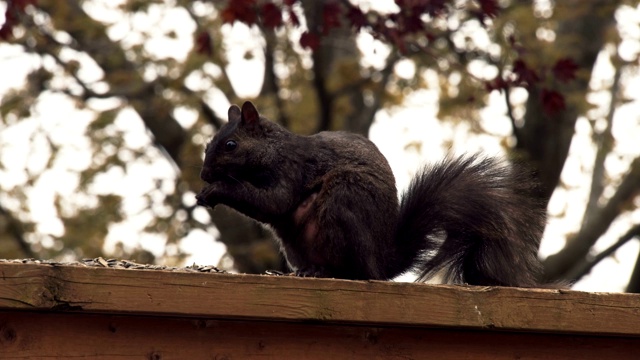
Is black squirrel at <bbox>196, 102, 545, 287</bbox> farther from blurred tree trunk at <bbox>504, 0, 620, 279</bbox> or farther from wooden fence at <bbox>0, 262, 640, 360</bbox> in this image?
blurred tree trunk at <bbox>504, 0, 620, 279</bbox>

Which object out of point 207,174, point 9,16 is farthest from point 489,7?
point 9,16

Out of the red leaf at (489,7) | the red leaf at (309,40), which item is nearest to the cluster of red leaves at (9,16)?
the red leaf at (309,40)

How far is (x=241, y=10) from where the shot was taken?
5098 millimetres

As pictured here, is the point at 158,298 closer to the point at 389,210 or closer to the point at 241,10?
the point at 389,210

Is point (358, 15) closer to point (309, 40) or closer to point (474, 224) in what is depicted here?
point (309, 40)

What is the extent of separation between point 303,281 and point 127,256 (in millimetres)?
6340

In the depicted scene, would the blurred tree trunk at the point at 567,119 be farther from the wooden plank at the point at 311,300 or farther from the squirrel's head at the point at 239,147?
the wooden plank at the point at 311,300

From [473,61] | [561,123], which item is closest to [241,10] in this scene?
[473,61]

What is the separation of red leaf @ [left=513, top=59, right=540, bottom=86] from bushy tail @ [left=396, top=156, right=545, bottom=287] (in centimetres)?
175

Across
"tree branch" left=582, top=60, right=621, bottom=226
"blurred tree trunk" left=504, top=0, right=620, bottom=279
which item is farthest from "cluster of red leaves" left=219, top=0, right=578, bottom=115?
"tree branch" left=582, top=60, right=621, bottom=226

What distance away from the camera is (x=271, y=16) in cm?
500

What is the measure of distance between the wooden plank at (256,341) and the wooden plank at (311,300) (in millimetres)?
65

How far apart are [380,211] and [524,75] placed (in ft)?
6.76

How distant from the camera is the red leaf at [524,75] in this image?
4938 millimetres
